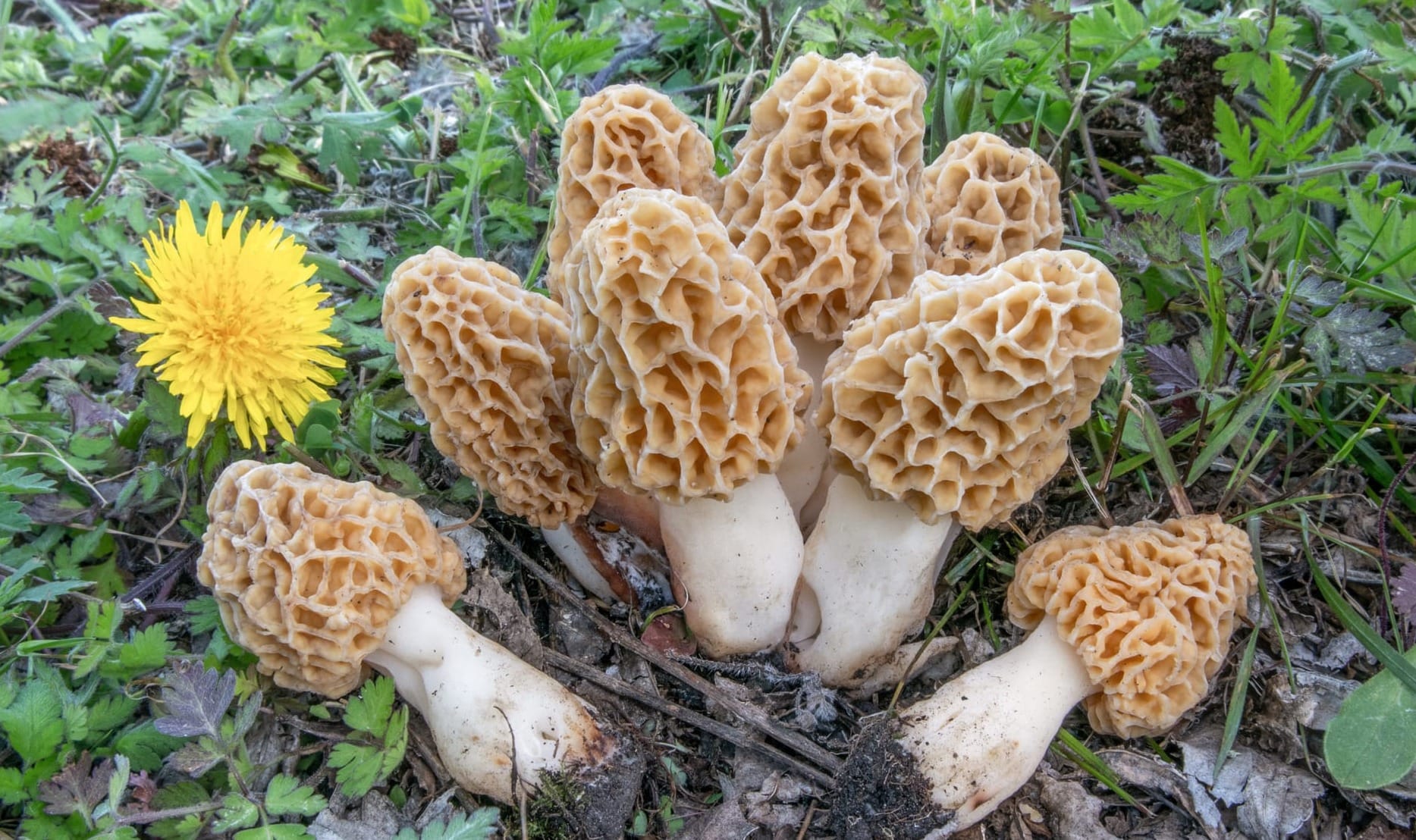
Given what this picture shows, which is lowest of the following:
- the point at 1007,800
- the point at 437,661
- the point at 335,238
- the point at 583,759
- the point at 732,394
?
the point at 1007,800

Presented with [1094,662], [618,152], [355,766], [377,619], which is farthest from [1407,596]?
[355,766]

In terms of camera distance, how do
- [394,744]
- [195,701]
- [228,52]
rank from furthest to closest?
[228,52] → [394,744] → [195,701]

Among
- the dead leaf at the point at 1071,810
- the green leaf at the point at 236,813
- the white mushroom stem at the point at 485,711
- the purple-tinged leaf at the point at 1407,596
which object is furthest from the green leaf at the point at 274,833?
the purple-tinged leaf at the point at 1407,596

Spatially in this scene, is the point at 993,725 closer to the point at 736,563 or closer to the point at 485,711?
the point at 736,563

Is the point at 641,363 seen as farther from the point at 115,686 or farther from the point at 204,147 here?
the point at 204,147

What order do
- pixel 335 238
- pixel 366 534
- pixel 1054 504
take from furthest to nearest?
pixel 335 238
pixel 1054 504
pixel 366 534

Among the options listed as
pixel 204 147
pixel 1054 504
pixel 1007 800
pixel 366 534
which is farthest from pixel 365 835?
pixel 204 147
